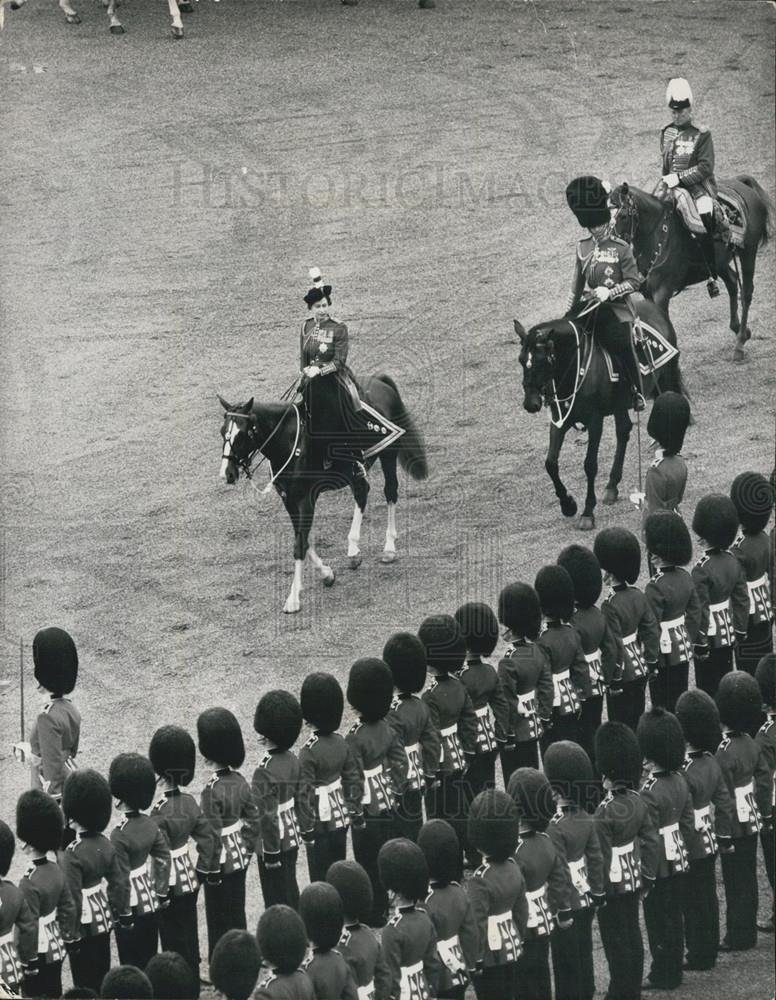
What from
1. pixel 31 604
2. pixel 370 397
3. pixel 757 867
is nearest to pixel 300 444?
pixel 370 397

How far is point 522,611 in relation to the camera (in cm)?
1709

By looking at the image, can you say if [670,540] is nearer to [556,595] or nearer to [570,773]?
[556,595]

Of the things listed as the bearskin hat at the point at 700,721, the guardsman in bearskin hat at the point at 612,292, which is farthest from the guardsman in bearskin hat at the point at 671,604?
the guardsman in bearskin hat at the point at 612,292

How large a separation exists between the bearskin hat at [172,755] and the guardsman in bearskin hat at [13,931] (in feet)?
3.68

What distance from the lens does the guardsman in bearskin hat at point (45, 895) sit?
14.9 meters

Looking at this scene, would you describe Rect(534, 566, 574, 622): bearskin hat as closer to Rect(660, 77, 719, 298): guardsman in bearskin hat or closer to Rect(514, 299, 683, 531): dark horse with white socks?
Rect(514, 299, 683, 531): dark horse with white socks

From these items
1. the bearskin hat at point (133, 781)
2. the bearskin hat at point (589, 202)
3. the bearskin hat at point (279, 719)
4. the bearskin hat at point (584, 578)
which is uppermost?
the bearskin hat at point (589, 202)

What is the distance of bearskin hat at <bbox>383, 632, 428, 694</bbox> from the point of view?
54.4ft

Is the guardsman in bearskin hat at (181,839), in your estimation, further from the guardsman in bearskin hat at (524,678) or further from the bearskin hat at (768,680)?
Answer: the bearskin hat at (768,680)

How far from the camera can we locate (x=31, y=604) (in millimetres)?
20391

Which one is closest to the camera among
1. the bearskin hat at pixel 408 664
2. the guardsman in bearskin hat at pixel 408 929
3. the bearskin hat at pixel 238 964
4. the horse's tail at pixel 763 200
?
the bearskin hat at pixel 238 964

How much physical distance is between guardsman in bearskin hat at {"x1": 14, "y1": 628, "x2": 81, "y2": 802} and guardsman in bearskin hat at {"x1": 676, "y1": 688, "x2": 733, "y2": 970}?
146 inches

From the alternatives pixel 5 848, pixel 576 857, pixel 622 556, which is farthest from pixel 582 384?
pixel 5 848

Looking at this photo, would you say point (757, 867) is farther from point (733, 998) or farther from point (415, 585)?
point (415, 585)
